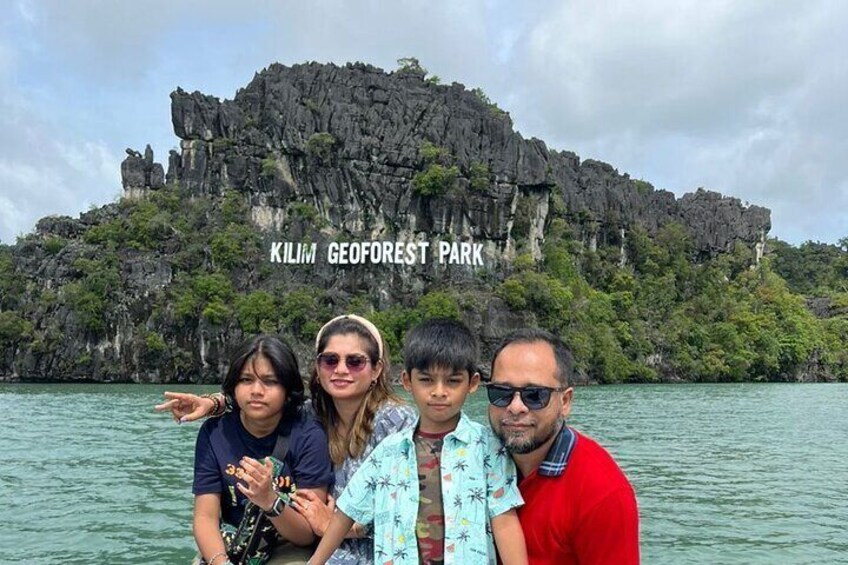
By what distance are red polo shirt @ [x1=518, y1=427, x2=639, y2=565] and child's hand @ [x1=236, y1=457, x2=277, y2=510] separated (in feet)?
3.90

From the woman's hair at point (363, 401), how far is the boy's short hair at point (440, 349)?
2.29 feet

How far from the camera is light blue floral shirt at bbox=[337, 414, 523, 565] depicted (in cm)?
305

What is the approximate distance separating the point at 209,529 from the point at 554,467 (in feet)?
6.41

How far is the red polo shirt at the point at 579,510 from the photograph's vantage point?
2.76 m

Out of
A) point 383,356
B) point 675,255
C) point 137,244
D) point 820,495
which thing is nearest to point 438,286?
point 137,244

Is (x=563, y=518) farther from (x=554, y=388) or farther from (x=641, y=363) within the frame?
(x=641, y=363)

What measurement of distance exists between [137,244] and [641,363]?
45358mm

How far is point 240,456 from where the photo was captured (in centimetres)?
402

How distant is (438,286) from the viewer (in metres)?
63.2

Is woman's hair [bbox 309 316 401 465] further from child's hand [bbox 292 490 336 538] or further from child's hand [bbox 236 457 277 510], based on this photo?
child's hand [bbox 236 457 277 510]

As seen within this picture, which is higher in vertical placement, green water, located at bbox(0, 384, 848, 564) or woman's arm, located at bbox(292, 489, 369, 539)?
woman's arm, located at bbox(292, 489, 369, 539)

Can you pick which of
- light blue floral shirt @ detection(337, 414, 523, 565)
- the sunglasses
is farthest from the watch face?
the sunglasses

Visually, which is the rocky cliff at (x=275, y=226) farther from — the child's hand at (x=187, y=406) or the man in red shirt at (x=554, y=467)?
the man in red shirt at (x=554, y=467)

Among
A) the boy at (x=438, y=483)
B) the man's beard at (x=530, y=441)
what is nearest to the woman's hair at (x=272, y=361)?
the boy at (x=438, y=483)
